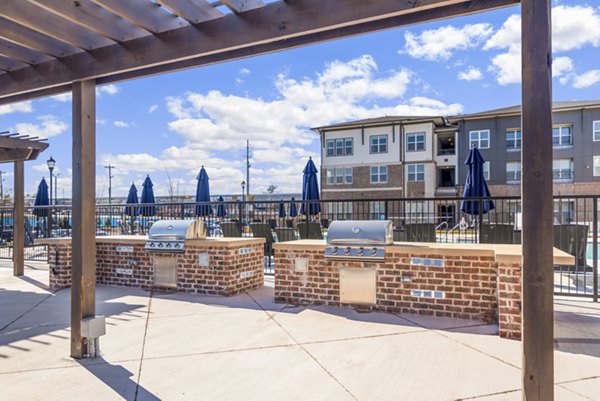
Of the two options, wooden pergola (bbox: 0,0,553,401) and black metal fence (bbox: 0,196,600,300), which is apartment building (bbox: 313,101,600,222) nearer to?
black metal fence (bbox: 0,196,600,300)

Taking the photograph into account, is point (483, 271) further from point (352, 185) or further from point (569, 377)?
point (352, 185)

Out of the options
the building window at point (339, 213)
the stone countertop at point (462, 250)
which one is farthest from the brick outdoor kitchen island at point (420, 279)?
the building window at point (339, 213)

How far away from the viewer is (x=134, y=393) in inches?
109

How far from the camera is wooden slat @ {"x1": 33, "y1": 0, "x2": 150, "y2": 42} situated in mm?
2627

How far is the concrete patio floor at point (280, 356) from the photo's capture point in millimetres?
2802

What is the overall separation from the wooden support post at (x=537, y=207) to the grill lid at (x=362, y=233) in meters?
2.57

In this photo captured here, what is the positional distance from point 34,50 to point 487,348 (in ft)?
14.7

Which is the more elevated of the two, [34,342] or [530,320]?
[530,320]

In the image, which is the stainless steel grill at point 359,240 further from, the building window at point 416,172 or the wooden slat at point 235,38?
the building window at point 416,172

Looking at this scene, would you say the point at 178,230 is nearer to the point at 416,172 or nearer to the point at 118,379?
the point at 118,379

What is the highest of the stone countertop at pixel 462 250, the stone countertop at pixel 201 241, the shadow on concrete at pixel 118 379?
the stone countertop at pixel 462 250

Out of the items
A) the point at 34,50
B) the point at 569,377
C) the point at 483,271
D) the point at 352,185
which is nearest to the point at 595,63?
the point at 352,185

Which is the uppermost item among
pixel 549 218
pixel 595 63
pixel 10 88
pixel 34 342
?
pixel 595 63

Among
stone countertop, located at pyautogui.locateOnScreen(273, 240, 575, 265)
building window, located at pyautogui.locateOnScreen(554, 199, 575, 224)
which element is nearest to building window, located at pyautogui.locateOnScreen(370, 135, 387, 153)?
building window, located at pyautogui.locateOnScreen(554, 199, 575, 224)
